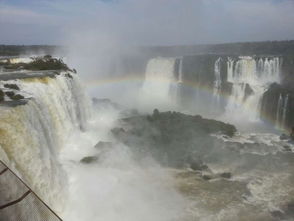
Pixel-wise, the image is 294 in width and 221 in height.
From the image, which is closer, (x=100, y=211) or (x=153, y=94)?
(x=100, y=211)

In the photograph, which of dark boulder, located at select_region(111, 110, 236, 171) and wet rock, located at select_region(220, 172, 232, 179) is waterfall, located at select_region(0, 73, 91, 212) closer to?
dark boulder, located at select_region(111, 110, 236, 171)

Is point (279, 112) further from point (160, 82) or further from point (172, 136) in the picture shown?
point (160, 82)

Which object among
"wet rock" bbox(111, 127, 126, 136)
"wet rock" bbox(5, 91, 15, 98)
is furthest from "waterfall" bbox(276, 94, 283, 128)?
"wet rock" bbox(5, 91, 15, 98)

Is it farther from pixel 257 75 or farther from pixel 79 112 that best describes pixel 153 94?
pixel 79 112

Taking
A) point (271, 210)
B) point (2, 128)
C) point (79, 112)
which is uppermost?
point (2, 128)

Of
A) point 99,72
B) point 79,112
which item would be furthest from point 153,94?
point 79,112

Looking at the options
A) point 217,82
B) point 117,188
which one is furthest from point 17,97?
point 217,82

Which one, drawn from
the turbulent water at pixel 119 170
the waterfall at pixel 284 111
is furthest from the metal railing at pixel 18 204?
the waterfall at pixel 284 111
